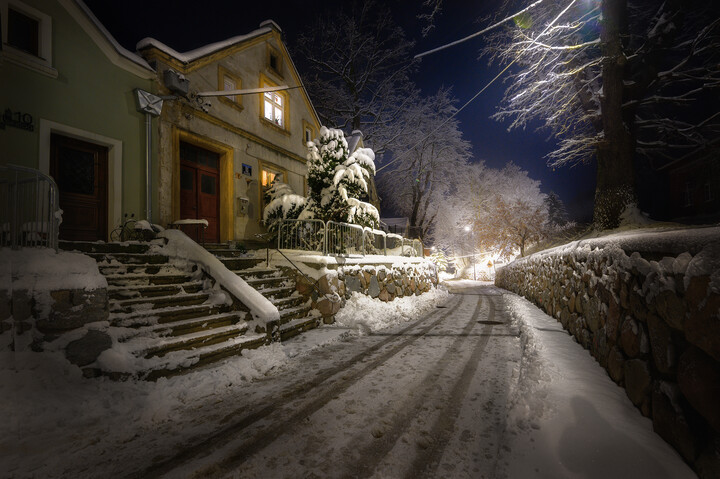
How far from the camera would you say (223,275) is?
5.40 m

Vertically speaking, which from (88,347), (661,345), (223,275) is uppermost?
(223,275)

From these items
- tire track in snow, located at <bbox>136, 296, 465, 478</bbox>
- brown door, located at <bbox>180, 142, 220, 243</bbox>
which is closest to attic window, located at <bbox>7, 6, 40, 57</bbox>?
brown door, located at <bbox>180, 142, 220, 243</bbox>

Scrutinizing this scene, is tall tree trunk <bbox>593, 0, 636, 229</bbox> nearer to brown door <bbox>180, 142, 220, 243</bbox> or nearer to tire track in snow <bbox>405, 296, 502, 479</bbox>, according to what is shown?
tire track in snow <bbox>405, 296, 502, 479</bbox>

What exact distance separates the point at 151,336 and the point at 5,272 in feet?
5.08

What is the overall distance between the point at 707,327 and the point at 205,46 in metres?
12.3

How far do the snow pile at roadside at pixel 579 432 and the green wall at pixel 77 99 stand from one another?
343 inches

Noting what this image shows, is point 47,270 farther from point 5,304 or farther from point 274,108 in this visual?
point 274,108

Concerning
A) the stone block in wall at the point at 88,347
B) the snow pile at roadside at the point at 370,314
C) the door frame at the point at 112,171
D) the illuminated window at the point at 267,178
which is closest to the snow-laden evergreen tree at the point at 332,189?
the illuminated window at the point at 267,178

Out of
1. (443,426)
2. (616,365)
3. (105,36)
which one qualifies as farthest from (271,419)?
(105,36)

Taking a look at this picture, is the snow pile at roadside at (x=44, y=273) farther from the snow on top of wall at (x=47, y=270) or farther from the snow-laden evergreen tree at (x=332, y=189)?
the snow-laden evergreen tree at (x=332, y=189)

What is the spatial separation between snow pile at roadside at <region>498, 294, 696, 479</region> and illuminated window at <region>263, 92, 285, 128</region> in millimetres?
11693

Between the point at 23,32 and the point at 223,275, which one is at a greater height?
the point at 23,32

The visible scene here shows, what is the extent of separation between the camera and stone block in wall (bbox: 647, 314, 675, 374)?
193 centimetres

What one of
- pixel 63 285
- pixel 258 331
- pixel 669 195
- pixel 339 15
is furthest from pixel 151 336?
pixel 669 195
